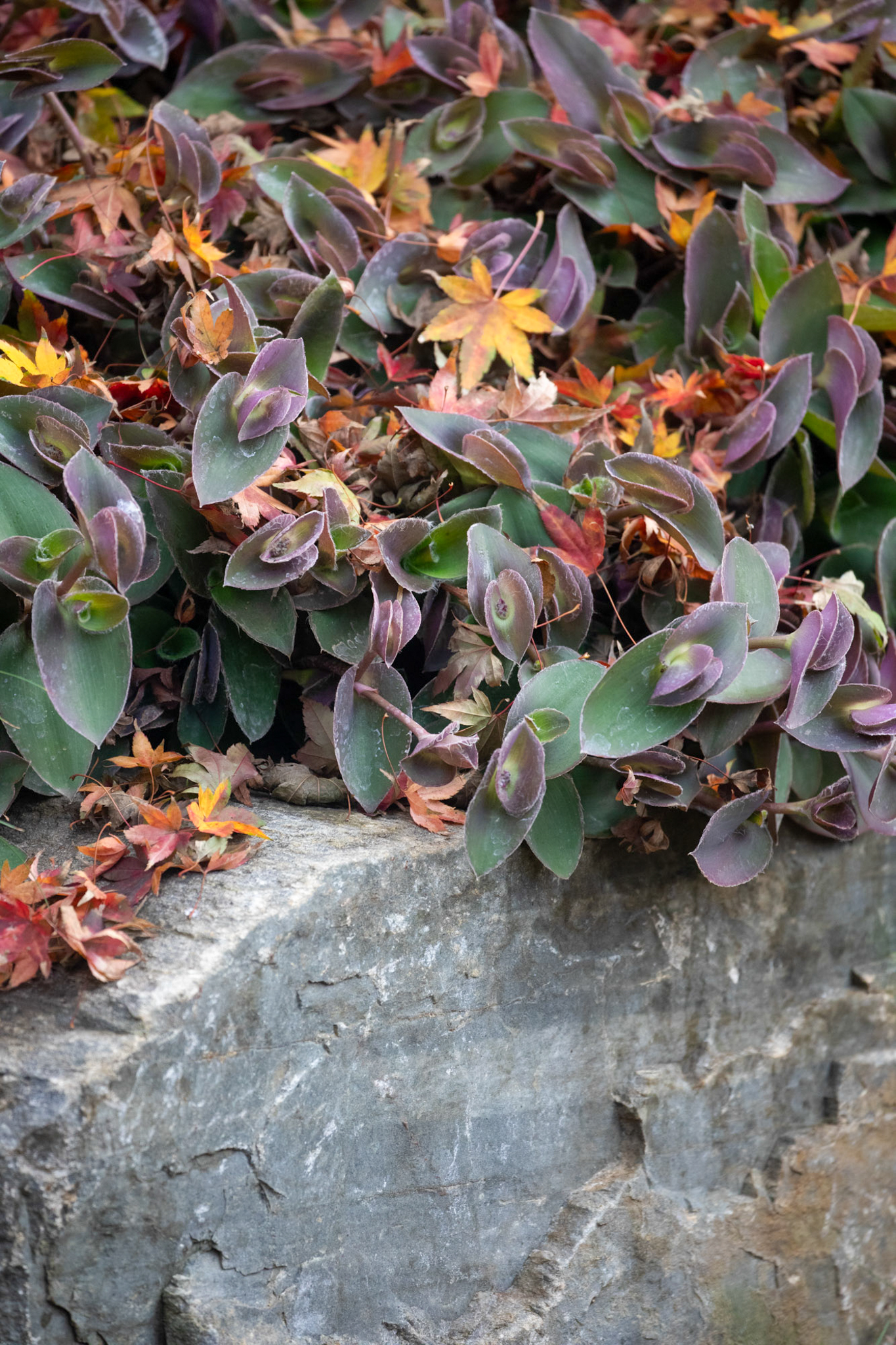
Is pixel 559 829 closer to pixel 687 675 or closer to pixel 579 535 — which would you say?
pixel 687 675

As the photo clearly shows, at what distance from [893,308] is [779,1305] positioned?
1147 mm

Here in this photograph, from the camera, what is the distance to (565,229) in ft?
4.47

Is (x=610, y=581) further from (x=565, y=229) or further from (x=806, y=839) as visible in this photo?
(x=565, y=229)

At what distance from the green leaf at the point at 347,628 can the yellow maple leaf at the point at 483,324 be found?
30 centimetres

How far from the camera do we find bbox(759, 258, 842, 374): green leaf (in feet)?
4.17

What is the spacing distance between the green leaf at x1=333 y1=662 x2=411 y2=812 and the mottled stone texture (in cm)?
4

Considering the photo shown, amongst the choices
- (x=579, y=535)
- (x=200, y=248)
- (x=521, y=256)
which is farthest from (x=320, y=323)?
(x=579, y=535)

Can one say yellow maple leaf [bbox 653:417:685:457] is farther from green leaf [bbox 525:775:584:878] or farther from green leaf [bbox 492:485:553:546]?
green leaf [bbox 525:775:584:878]

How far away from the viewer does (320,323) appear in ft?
3.76

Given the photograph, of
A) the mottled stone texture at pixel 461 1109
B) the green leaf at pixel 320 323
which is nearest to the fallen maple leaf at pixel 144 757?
the mottled stone texture at pixel 461 1109

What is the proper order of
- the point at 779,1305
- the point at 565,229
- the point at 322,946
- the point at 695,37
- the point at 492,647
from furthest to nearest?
the point at 695,37 < the point at 565,229 < the point at 779,1305 < the point at 492,647 < the point at 322,946

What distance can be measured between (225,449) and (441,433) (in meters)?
0.22

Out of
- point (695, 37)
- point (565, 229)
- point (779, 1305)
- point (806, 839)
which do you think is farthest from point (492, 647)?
point (695, 37)

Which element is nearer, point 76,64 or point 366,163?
point 76,64
